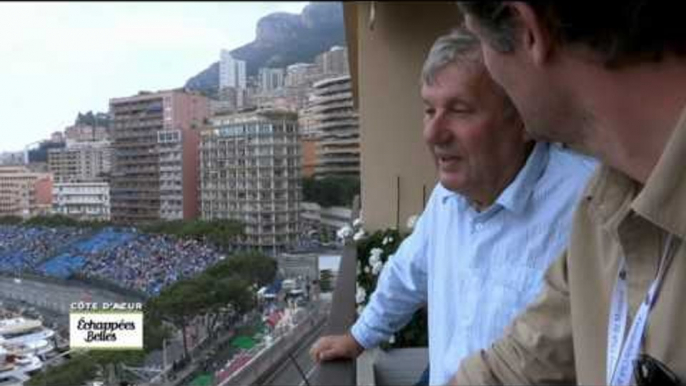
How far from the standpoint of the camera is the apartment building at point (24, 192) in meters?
2.22

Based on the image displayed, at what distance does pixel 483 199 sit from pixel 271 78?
5.73ft

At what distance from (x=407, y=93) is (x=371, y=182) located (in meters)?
0.63

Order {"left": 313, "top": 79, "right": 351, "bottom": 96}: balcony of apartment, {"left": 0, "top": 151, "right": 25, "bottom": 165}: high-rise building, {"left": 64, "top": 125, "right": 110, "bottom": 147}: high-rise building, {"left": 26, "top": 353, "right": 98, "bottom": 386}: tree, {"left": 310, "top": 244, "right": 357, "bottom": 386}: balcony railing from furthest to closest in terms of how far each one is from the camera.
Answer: {"left": 313, "top": 79, "right": 351, "bottom": 96}: balcony of apartment < {"left": 64, "top": 125, "right": 110, "bottom": 147}: high-rise building < {"left": 0, "top": 151, "right": 25, "bottom": 165}: high-rise building < {"left": 26, "top": 353, "right": 98, "bottom": 386}: tree < {"left": 310, "top": 244, "right": 357, "bottom": 386}: balcony railing

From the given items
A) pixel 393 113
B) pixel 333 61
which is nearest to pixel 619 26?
pixel 333 61

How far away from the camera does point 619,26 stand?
65 cm

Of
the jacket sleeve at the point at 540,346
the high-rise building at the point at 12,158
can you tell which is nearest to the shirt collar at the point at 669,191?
the jacket sleeve at the point at 540,346

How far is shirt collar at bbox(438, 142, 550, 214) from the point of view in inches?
57.5

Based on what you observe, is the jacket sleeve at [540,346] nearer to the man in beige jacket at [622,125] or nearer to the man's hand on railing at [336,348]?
the man in beige jacket at [622,125]

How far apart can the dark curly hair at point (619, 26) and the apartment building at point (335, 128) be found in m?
3.14

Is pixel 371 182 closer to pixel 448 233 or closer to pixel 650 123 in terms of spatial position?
pixel 448 233

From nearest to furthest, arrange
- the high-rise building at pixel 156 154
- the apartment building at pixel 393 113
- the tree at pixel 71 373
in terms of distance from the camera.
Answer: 1. the tree at pixel 71 373
2. the high-rise building at pixel 156 154
3. the apartment building at pixel 393 113

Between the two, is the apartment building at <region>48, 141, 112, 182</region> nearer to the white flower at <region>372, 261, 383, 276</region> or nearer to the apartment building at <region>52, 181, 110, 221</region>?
the apartment building at <region>52, 181, 110, 221</region>

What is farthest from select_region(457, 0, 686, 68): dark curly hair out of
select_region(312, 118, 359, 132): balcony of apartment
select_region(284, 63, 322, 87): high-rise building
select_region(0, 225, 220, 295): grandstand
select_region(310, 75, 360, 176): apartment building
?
select_region(312, 118, 359, 132): balcony of apartment

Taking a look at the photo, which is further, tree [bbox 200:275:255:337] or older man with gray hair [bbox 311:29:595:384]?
tree [bbox 200:275:255:337]
